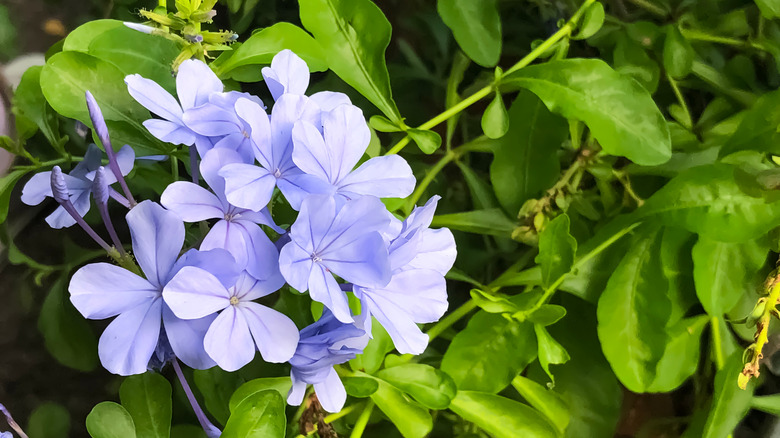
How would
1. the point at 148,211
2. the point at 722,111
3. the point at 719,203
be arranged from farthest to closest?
the point at 722,111, the point at 719,203, the point at 148,211

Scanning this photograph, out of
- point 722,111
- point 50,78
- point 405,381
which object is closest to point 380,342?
point 405,381

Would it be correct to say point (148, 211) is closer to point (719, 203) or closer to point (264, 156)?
point (264, 156)

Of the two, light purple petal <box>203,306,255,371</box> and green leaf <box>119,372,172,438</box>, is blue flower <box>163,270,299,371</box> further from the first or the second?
green leaf <box>119,372,172,438</box>

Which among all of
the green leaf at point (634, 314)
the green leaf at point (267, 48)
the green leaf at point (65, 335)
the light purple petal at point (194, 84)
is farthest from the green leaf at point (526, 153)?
the green leaf at point (65, 335)

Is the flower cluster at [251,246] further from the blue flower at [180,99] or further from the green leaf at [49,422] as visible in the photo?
the green leaf at [49,422]

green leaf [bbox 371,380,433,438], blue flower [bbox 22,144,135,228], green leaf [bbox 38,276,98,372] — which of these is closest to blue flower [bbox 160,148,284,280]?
blue flower [bbox 22,144,135,228]

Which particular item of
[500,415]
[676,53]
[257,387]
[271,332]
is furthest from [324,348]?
[676,53]
